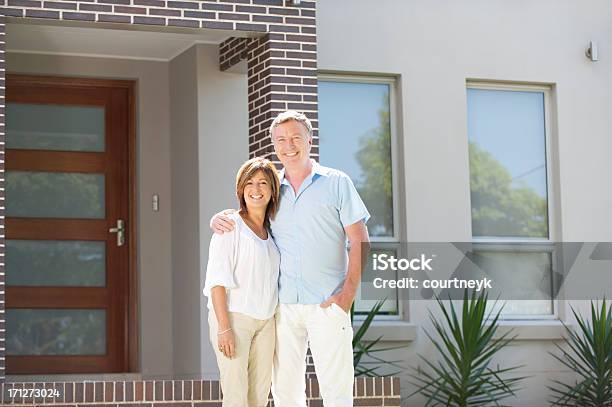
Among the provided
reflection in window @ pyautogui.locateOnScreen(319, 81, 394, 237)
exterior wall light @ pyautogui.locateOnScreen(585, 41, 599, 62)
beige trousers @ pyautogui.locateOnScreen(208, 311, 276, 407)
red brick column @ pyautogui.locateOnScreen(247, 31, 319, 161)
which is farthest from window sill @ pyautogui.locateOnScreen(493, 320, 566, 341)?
beige trousers @ pyautogui.locateOnScreen(208, 311, 276, 407)

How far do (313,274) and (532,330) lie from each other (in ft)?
16.4

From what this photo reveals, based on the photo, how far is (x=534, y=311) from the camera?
10.3 metres

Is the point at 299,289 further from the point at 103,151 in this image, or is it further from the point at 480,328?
the point at 103,151

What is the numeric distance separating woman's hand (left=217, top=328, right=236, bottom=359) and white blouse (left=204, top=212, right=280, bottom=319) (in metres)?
0.13

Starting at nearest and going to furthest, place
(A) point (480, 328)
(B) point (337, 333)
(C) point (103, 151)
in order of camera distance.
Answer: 1. (B) point (337, 333)
2. (A) point (480, 328)
3. (C) point (103, 151)

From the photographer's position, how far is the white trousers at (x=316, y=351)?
5543mm

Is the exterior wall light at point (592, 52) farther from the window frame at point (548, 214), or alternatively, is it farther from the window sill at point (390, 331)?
the window sill at point (390, 331)

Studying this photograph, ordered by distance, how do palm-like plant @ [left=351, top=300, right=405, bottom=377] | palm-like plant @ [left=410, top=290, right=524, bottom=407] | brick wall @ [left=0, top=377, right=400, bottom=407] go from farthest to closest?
palm-like plant @ [left=410, top=290, right=524, bottom=407], palm-like plant @ [left=351, top=300, right=405, bottom=377], brick wall @ [left=0, top=377, right=400, bottom=407]

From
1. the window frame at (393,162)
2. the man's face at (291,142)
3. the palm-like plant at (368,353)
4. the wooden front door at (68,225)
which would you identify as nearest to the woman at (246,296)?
the man's face at (291,142)

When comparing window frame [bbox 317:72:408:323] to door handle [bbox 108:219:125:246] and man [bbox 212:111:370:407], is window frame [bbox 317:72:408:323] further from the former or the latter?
man [bbox 212:111:370:407]

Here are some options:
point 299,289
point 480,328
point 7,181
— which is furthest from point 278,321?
point 7,181

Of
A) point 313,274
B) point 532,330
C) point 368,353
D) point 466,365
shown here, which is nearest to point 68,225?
point 368,353

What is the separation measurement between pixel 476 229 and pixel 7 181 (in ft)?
13.9

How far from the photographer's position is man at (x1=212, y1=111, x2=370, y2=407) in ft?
18.2
